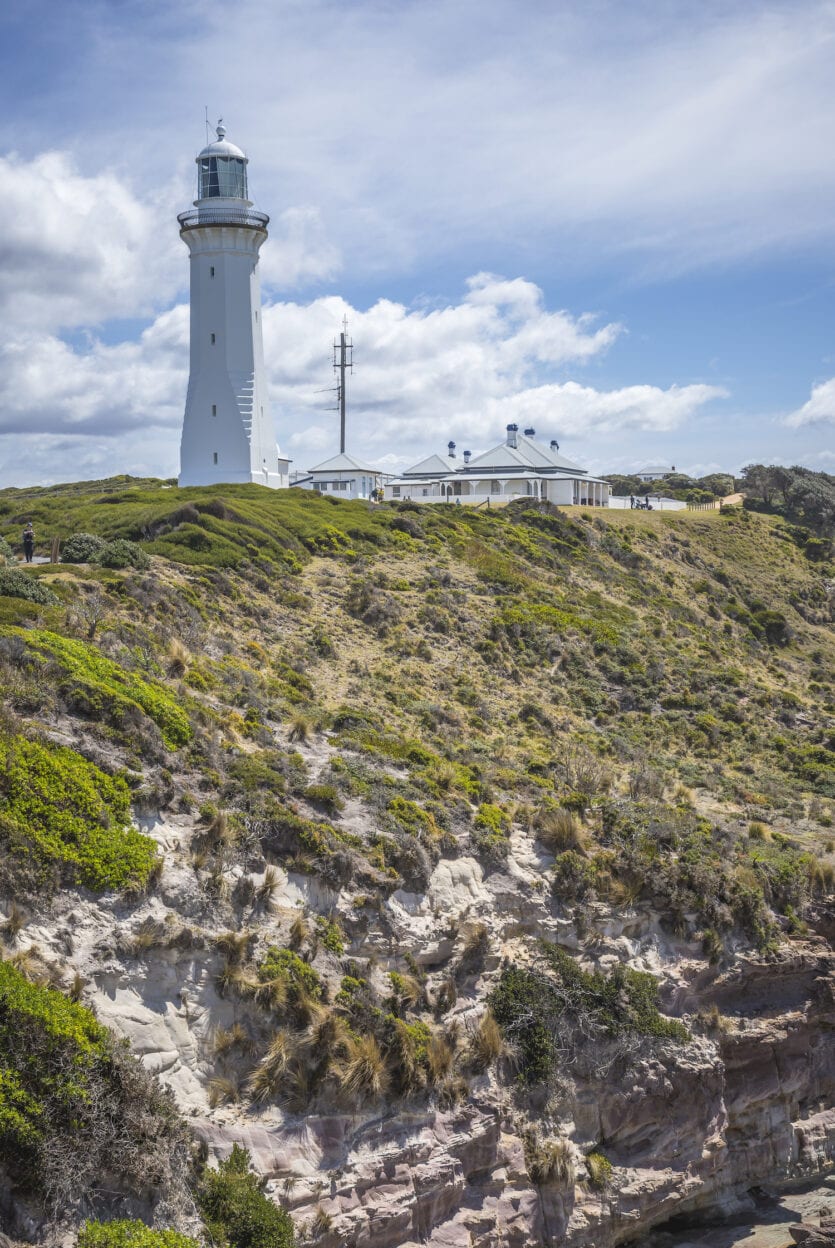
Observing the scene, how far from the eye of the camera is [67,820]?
13.4 metres

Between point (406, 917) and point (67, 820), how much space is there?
5.81 meters

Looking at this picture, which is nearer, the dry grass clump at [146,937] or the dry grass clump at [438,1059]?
the dry grass clump at [146,937]

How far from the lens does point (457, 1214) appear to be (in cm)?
1406

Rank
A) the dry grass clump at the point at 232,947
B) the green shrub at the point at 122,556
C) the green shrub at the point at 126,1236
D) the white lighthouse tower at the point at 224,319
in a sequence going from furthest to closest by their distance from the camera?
the white lighthouse tower at the point at 224,319
the green shrub at the point at 122,556
the dry grass clump at the point at 232,947
the green shrub at the point at 126,1236

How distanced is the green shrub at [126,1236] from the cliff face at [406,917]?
36 cm

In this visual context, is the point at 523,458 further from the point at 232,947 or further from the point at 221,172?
the point at 232,947

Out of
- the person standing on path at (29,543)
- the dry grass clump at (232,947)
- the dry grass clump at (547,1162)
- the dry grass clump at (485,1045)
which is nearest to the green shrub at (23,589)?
the person standing on path at (29,543)

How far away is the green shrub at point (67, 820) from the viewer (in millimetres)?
12930

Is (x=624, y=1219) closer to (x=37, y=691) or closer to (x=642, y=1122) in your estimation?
(x=642, y=1122)

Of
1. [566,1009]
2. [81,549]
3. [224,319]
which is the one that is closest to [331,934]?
[566,1009]

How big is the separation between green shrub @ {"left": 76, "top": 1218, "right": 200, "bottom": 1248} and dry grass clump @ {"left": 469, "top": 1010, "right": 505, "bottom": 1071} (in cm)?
566

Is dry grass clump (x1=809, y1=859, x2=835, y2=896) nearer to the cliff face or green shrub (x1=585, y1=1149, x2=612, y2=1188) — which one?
the cliff face

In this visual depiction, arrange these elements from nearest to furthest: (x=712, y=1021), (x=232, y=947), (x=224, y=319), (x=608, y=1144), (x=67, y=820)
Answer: (x=67, y=820) < (x=232, y=947) < (x=608, y=1144) < (x=712, y=1021) < (x=224, y=319)

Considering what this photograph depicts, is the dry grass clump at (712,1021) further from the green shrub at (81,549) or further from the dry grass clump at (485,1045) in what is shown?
the green shrub at (81,549)
